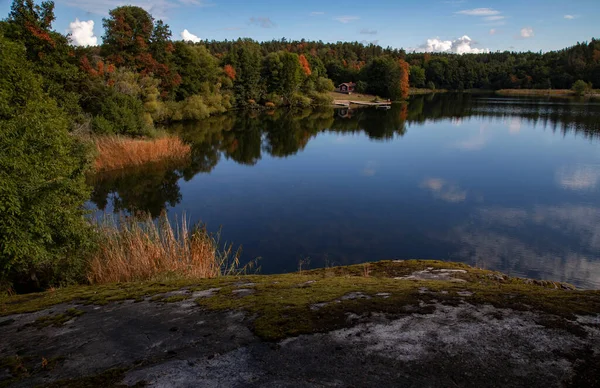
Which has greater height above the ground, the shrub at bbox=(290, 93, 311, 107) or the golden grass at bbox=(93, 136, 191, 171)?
the shrub at bbox=(290, 93, 311, 107)

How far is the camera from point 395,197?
21.6 metres

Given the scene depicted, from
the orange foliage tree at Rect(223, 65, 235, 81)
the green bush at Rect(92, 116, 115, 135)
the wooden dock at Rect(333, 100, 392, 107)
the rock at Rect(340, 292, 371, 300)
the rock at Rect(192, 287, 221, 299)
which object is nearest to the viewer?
the rock at Rect(340, 292, 371, 300)

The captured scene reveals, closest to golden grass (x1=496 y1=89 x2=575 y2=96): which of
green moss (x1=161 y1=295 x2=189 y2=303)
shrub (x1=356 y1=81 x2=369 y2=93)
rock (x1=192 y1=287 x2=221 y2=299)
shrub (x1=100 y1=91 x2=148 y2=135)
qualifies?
shrub (x1=356 y1=81 x2=369 y2=93)

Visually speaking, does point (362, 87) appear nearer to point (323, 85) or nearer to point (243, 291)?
point (323, 85)

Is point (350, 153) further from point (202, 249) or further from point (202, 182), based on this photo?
point (202, 249)

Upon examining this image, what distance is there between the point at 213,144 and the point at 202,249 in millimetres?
30367

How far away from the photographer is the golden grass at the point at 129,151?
87.0ft

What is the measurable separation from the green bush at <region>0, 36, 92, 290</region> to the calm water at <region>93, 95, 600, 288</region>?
234 inches

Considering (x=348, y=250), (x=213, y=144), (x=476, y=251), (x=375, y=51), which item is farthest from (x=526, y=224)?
(x=375, y=51)

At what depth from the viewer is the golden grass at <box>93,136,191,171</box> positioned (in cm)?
2653

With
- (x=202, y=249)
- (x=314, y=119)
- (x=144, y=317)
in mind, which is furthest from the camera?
(x=314, y=119)

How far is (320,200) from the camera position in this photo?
70.3 ft

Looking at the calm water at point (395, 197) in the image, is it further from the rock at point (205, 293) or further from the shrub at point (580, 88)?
the shrub at point (580, 88)

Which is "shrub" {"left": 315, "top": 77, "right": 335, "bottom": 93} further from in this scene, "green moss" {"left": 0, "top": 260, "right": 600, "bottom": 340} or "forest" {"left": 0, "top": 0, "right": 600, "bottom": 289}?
"green moss" {"left": 0, "top": 260, "right": 600, "bottom": 340}
